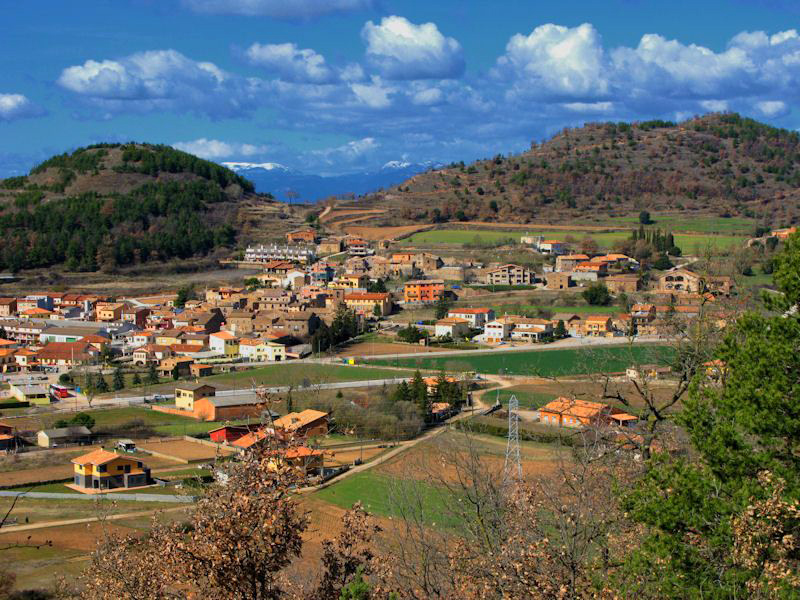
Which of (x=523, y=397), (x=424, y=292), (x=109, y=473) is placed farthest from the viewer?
(x=424, y=292)

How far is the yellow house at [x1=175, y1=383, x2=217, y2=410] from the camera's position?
105ft

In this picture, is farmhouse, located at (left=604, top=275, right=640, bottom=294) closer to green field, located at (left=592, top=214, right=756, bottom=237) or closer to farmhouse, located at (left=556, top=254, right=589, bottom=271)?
farmhouse, located at (left=556, top=254, right=589, bottom=271)

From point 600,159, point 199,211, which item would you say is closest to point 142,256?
A: point 199,211

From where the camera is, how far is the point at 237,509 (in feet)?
18.0

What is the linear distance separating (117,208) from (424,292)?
29189mm

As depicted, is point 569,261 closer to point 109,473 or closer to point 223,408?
point 223,408

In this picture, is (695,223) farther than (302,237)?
Yes

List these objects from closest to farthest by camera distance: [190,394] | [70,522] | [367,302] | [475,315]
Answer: [70,522] < [190,394] < [475,315] < [367,302]

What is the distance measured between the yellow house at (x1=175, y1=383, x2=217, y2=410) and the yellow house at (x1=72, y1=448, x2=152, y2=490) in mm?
8457

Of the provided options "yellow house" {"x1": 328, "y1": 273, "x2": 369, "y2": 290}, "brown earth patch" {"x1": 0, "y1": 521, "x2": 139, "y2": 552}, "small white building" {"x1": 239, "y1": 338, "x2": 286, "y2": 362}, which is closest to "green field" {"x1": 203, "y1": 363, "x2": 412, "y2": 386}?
"small white building" {"x1": 239, "y1": 338, "x2": 286, "y2": 362}

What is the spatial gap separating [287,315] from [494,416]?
1642 centimetres

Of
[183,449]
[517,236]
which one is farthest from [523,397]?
[517,236]

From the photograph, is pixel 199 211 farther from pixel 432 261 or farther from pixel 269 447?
pixel 269 447

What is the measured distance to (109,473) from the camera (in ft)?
75.9
